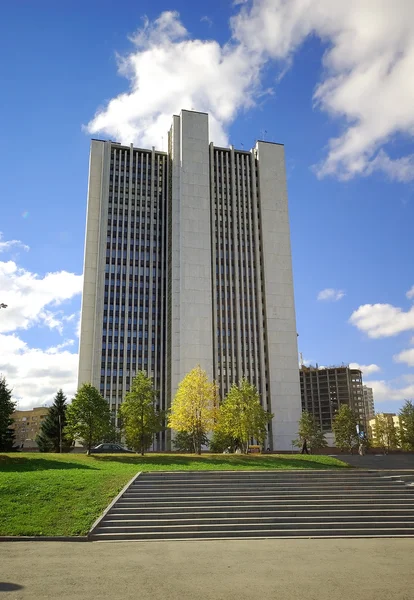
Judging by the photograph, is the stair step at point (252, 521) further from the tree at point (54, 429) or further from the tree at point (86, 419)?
the tree at point (54, 429)

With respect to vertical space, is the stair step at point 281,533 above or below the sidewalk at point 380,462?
below

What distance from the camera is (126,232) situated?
3388 inches

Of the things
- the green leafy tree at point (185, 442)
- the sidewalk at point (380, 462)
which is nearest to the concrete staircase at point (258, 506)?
the sidewalk at point (380, 462)

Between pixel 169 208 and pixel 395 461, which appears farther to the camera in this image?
pixel 169 208

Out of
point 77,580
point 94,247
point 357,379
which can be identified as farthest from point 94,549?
point 357,379

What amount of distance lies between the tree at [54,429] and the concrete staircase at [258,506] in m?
36.6

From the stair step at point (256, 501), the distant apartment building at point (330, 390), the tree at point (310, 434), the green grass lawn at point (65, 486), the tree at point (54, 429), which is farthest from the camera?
the distant apartment building at point (330, 390)

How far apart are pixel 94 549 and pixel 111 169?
78.6 meters

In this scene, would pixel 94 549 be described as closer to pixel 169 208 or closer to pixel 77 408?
pixel 77 408

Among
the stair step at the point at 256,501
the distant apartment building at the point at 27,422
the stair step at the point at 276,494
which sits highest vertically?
the distant apartment building at the point at 27,422

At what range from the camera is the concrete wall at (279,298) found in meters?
81.2

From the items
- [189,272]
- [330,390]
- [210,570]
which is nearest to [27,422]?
[330,390]

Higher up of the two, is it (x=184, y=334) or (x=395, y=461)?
(x=184, y=334)

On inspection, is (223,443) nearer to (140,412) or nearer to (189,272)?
(140,412)
